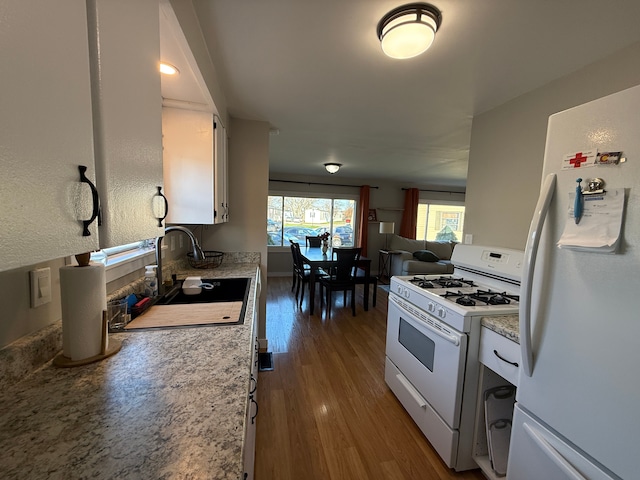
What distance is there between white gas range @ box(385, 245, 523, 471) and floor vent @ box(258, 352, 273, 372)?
3.47ft

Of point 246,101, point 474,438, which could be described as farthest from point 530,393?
point 246,101

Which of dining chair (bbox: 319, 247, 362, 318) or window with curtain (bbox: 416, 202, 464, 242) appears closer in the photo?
dining chair (bbox: 319, 247, 362, 318)

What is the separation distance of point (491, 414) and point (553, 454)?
54cm

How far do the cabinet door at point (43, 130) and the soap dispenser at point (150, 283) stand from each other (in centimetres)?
106

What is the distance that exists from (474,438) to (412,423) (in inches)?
17.7

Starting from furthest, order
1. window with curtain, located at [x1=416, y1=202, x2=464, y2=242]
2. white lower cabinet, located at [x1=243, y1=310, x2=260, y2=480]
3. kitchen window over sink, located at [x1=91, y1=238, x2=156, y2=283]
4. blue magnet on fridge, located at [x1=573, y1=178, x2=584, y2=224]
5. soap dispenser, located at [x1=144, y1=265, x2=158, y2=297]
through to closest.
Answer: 1. window with curtain, located at [x1=416, y1=202, x2=464, y2=242]
2. soap dispenser, located at [x1=144, y1=265, x2=158, y2=297]
3. kitchen window over sink, located at [x1=91, y1=238, x2=156, y2=283]
4. blue magnet on fridge, located at [x1=573, y1=178, x2=584, y2=224]
5. white lower cabinet, located at [x1=243, y1=310, x2=260, y2=480]

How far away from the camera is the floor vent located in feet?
7.78

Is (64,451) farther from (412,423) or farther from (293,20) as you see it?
(412,423)

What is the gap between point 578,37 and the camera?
1.35 m

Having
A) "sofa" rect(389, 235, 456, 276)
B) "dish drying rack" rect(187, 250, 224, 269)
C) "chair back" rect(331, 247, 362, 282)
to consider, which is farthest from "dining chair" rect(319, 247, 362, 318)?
"sofa" rect(389, 235, 456, 276)

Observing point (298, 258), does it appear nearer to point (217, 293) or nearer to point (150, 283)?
point (217, 293)

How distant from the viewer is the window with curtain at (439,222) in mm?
7004

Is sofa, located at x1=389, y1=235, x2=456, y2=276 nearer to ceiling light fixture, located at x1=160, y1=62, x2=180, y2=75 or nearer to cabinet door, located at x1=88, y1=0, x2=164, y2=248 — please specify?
ceiling light fixture, located at x1=160, y1=62, x2=180, y2=75

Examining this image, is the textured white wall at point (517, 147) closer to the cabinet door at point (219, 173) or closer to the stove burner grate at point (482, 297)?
the stove burner grate at point (482, 297)
